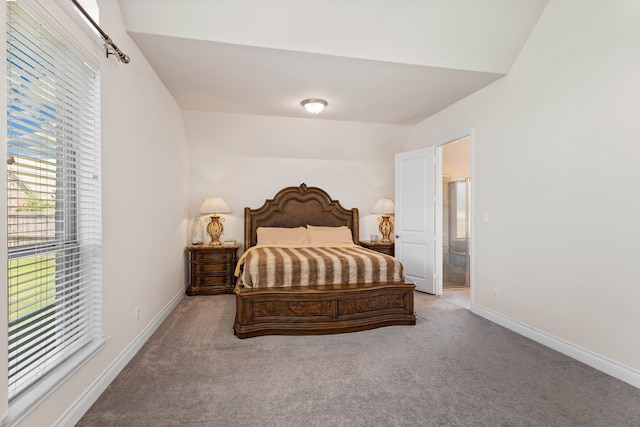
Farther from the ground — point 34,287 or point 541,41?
point 541,41

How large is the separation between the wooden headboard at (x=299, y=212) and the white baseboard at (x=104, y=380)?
2134 millimetres

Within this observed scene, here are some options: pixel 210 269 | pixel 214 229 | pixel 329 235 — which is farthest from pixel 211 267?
pixel 329 235

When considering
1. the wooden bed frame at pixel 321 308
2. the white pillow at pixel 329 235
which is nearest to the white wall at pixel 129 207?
the wooden bed frame at pixel 321 308

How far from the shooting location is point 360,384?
2195mm

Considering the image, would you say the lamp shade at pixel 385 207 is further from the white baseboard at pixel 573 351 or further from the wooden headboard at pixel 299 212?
the white baseboard at pixel 573 351

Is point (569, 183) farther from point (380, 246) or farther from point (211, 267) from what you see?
point (211, 267)

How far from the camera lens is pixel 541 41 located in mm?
2957

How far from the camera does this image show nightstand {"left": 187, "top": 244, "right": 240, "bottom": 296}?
14.9 ft

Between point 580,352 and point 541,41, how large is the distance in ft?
9.03

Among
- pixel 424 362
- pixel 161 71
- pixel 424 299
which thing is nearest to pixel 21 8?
pixel 161 71

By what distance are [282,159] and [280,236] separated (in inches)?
54.3

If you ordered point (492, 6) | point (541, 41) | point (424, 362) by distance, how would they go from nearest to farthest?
point (424, 362) → point (492, 6) → point (541, 41)

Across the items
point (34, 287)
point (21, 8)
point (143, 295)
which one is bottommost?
point (143, 295)

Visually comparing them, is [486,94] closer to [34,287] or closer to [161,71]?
[161,71]
